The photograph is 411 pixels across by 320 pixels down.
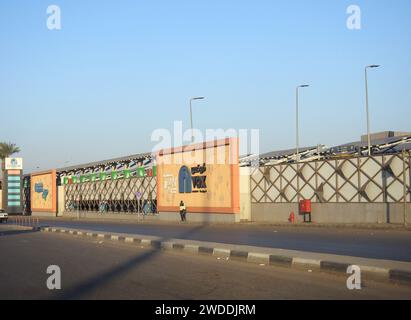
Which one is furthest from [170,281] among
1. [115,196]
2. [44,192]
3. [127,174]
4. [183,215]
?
[44,192]

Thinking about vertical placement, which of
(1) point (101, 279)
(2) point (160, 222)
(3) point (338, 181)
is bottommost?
(2) point (160, 222)

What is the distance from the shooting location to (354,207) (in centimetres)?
3180

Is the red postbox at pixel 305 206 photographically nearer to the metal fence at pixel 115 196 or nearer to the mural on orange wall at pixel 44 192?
the metal fence at pixel 115 196

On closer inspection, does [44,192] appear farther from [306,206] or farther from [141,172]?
[306,206]

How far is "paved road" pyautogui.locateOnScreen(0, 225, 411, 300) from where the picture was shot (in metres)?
9.38

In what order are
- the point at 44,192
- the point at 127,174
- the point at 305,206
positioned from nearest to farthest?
1. the point at 305,206
2. the point at 127,174
3. the point at 44,192

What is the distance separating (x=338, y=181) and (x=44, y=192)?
5162cm

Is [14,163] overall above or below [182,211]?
above

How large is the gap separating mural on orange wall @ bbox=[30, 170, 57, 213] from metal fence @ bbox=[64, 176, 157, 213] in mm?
1642

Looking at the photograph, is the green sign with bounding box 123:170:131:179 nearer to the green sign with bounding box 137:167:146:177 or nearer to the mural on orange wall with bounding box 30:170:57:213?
the green sign with bounding box 137:167:146:177

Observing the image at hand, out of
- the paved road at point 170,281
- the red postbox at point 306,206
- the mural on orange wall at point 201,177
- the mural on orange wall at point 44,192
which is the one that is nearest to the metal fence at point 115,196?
the mural on orange wall at point 44,192

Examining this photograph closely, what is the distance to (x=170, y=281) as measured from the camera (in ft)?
36.1
